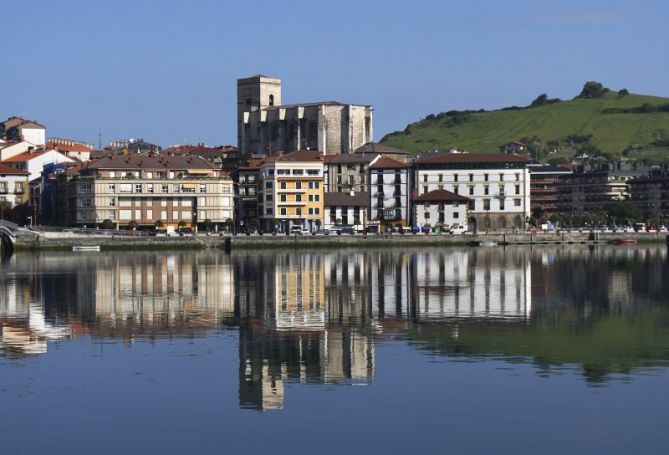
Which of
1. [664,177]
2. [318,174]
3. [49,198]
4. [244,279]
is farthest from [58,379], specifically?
[664,177]

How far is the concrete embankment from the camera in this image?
100 metres

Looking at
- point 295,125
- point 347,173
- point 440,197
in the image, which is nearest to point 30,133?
point 295,125

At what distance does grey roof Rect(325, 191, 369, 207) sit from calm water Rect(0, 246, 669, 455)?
63.3 meters

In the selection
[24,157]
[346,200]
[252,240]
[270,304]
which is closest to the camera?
[270,304]

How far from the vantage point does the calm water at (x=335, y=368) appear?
2255cm

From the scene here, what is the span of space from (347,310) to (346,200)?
78.2m

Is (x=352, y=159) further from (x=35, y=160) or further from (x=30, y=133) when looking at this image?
(x=30, y=133)

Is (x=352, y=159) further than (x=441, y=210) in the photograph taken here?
Yes

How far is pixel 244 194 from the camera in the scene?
409 ft

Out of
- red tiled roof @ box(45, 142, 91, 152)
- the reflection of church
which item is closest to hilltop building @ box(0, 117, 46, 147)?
red tiled roof @ box(45, 142, 91, 152)

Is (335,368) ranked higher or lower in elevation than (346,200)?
lower

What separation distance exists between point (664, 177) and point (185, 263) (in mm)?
104576

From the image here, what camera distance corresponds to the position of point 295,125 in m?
152

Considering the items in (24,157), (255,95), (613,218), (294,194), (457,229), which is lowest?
(457,229)
